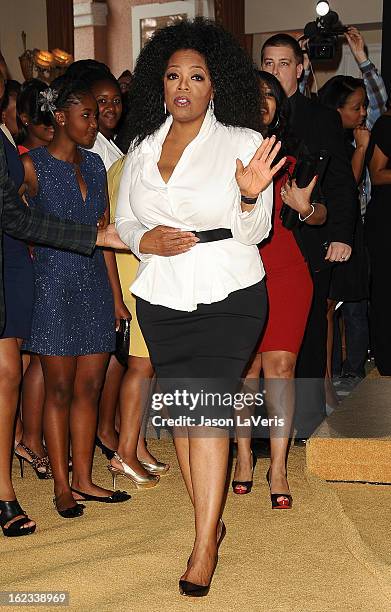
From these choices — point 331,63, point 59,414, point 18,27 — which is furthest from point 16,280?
point 331,63

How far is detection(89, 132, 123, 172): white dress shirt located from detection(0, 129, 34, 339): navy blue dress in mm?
911

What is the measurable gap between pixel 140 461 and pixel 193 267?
1.66 meters

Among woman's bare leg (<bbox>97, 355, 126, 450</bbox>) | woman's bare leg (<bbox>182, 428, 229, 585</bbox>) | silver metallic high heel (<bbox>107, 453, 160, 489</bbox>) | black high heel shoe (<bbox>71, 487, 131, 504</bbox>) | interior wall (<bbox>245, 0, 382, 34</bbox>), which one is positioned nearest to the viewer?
woman's bare leg (<bbox>182, 428, 229, 585</bbox>)

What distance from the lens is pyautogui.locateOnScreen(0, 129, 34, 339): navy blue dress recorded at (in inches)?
130

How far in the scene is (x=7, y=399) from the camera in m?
3.35

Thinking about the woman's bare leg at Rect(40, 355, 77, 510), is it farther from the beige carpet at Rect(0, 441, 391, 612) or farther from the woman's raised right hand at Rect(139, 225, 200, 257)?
the woman's raised right hand at Rect(139, 225, 200, 257)

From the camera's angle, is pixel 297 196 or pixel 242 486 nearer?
pixel 297 196

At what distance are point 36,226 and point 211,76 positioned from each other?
0.72 metres

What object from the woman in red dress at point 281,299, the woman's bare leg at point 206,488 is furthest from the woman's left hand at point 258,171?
the woman in red dress at point 281,299

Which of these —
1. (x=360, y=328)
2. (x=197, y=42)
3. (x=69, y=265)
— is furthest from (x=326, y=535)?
(x=360, y=328)

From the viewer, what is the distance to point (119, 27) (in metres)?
14.9

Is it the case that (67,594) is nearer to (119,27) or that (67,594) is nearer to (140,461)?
(140,461)

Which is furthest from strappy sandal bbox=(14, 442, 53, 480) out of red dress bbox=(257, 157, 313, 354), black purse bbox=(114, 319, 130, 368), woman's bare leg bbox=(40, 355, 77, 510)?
red dress bbox=(257, 157, 313, 354)

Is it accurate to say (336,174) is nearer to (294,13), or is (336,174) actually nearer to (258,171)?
(258,171)
